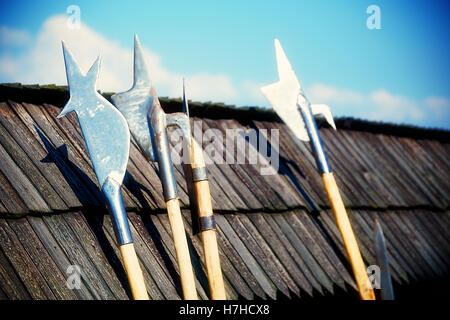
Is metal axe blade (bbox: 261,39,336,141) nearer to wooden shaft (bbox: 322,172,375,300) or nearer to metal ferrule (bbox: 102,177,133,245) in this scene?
wooden shaft (bbox: 322,172,375,300)

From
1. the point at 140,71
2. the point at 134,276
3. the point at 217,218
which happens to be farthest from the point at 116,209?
the point at 217,218

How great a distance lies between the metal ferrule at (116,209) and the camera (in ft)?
11.6

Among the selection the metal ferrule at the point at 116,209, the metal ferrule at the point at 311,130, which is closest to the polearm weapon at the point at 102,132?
the metal ferrule at the point at 116,209

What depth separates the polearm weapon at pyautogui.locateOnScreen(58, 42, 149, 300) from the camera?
365 cm

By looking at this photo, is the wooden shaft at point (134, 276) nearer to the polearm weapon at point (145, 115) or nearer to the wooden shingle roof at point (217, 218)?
the wooden shingle roof at point (217, 218)

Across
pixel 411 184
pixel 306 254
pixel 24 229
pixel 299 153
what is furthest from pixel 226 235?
pixel 411 184

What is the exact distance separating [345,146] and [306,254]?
3.08 m

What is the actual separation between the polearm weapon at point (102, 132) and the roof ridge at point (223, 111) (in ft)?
3.26

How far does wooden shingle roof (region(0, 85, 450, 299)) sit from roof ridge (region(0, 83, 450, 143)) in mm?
18

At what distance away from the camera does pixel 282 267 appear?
4.76 meters

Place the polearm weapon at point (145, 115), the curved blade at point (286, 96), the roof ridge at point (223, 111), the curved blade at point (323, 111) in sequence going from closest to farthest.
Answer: the polearm weapon at point (145, 115)
the roof ridge at point (223, 111)
the curved blade at point (286, 96)
the curved blade at point (323, 111)

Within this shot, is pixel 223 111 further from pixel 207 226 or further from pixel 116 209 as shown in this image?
pixel 116 209

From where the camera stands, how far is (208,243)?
154 inches
